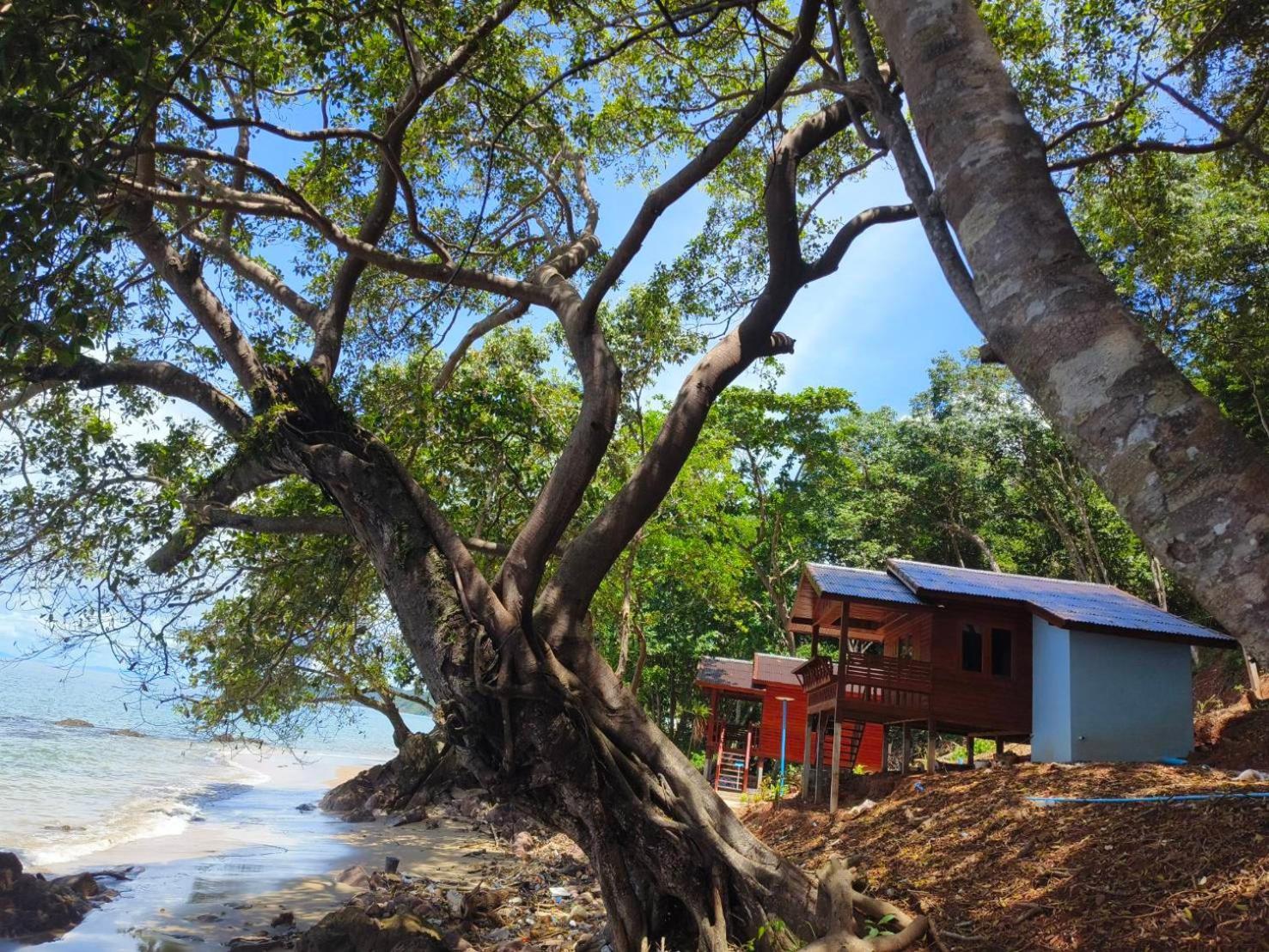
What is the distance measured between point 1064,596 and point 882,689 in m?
3.89

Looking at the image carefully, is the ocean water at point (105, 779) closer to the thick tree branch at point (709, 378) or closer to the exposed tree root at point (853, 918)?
the thick tree branch at point (709, 378)

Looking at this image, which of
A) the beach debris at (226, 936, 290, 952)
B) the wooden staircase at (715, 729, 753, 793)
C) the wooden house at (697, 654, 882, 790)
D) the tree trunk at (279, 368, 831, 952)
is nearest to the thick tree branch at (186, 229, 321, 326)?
the tree trunk at (279, 368, 831, 952)

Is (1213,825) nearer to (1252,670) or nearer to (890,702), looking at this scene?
(890,702)

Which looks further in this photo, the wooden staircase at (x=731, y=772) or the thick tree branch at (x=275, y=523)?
the wooden staircase at (x=731, y=772)

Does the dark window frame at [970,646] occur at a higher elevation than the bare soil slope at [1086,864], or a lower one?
higher

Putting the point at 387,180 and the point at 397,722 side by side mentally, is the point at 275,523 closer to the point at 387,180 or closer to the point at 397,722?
the point at 387,180

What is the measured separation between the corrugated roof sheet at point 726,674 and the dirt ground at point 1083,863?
46.6ft

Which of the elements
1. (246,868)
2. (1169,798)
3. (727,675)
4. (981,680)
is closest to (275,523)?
(246,868)

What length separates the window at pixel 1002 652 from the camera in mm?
15000

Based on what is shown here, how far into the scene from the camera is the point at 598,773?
18.5 ft

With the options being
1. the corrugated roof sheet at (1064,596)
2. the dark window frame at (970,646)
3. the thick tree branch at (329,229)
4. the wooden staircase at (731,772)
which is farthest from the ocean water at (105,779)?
the dark window frame at (970,646)

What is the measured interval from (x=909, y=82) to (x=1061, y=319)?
126 centimetres

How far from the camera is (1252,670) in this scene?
16.2m

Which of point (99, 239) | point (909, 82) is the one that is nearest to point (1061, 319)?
point (909, 82)
